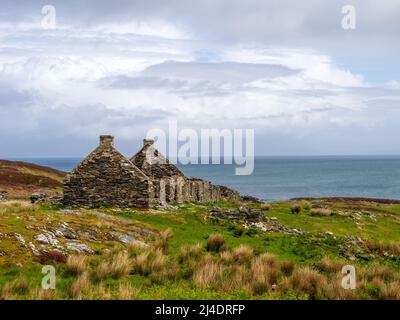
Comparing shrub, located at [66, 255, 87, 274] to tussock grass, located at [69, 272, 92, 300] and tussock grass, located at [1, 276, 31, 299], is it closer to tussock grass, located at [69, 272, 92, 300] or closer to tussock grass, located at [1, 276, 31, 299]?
tussock grass, located at [69, 272, 92, 300]

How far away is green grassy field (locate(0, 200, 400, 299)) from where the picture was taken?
14805mm

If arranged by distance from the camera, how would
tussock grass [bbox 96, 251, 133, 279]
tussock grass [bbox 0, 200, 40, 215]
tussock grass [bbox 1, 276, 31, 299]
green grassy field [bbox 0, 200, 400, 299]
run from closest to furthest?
tussock grass [bbox 1, 276, 31, 299], green grassy field [bbox 0, 200, 400, 299], tussock grass [bbox 96, 251, 133, 279], tussock grass [bbox 0, 200, 40, 215]

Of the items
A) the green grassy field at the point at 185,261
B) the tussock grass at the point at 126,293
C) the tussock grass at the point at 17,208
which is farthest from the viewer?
the tussock grass at the point at 17,208

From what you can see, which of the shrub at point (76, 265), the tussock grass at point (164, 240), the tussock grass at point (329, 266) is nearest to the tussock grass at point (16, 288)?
the shrub at point (76, 265)

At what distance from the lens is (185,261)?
19562 millimetres

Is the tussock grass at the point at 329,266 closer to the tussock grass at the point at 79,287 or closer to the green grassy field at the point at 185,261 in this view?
the green grassy field at the point at 185,261

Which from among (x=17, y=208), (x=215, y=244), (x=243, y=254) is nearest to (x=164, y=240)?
(x=215, y=244)

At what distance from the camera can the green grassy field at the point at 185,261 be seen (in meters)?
14.8

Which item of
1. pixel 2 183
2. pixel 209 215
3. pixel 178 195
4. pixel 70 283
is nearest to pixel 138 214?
pixel 209 215

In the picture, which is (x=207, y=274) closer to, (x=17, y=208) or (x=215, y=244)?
(x=215, y=244)

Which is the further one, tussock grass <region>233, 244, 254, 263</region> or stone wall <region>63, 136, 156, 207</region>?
stone wall <region>63, 136, 156, 207</region>

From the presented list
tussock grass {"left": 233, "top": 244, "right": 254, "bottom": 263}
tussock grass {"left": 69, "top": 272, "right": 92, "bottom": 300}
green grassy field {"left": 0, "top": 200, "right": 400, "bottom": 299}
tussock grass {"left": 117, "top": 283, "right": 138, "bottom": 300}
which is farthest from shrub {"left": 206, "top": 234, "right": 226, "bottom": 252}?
tussock grass {"left": 117, "top": 283, "right": 138, "bottom": 300}

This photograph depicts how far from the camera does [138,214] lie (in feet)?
98.4
